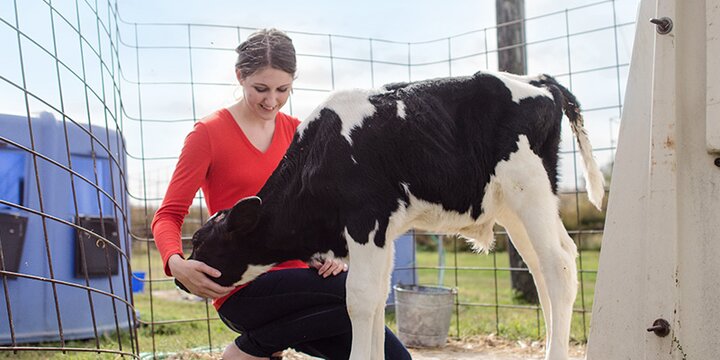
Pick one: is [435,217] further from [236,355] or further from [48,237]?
[48,237]

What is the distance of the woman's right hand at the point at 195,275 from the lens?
2.99 m

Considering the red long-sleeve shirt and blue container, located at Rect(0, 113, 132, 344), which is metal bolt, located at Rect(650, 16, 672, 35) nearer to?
the red long-sleeve shirt

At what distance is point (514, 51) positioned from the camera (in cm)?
733

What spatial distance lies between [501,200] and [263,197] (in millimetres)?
1058

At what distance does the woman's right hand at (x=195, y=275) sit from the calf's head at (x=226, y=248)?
0.06 metres

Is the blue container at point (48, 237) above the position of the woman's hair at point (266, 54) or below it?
below

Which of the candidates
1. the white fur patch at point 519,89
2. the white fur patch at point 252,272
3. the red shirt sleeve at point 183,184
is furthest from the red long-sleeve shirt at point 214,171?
the white fur patch at point 519,89

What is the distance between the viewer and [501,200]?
10.0 feet

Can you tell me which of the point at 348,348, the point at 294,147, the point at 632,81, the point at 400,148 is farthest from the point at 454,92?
the point at 348,348

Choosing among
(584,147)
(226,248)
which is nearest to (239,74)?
(226,248)

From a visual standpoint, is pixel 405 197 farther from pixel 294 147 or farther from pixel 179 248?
pixel 179 248

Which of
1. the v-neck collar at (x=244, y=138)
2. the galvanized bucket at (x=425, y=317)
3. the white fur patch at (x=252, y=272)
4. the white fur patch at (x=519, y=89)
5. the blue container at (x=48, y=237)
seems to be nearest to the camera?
the white fur patch at (x=519, y=89)

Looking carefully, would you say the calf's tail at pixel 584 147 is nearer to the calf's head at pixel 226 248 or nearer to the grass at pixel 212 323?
the calf's head at pixel 226 248

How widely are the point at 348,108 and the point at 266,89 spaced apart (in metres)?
0.43
